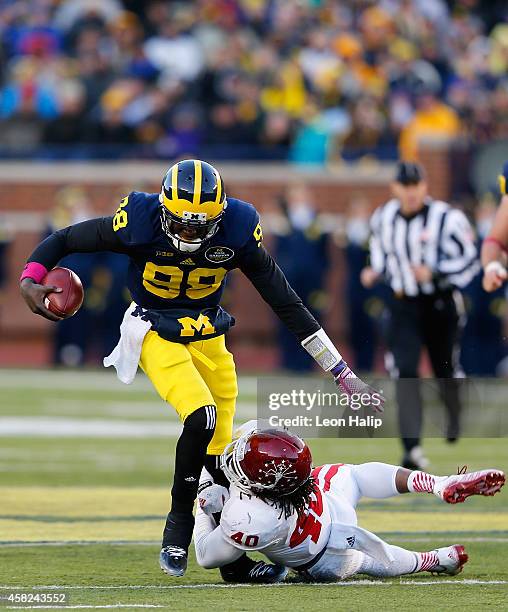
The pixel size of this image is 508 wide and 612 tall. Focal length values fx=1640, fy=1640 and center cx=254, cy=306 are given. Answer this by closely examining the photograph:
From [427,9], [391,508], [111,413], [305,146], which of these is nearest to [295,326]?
[391,508]

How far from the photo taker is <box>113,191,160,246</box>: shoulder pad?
6.38 metres

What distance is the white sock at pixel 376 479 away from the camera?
19.7 feet

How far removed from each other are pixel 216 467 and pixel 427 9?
1536 cm

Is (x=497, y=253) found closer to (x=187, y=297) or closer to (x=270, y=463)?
(x=187, y=297)

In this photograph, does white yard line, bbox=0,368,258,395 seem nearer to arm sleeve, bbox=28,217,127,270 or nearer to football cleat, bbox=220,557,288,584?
arm sleeve, bbox=28,217,127,270

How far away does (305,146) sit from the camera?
1886 cm

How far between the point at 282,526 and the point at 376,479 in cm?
47

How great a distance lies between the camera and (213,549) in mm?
5859

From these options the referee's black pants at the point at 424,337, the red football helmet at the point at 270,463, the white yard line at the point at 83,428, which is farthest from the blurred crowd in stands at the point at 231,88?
the red football helmet at the point at 270,463

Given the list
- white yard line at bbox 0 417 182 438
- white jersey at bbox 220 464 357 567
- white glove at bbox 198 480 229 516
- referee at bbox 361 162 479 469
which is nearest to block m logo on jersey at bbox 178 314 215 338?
white glove at bbox 198 480 229 516

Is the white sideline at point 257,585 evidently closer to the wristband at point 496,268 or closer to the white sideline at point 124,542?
the white sideline at point 124,542

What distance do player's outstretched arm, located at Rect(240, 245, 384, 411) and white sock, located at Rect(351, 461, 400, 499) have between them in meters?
0.38

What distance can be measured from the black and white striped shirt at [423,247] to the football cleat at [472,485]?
4.17 metres

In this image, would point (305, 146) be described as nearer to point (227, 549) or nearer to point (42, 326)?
point (42, 326)
